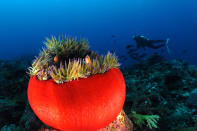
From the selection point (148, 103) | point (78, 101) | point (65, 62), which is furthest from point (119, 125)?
point (65, 62)

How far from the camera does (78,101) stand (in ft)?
5.96

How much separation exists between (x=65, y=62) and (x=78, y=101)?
0.58 metres

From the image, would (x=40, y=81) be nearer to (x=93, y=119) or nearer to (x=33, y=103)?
(x=33, y=103)

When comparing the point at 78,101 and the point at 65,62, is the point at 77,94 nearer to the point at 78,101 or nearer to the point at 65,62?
the point at 78,101

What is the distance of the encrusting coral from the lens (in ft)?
6.26

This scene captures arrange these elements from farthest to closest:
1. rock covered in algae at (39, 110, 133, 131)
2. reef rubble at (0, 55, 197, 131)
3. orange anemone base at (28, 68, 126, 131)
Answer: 1. reef rubble at (0, 55, 197, 131)
2. rock covered in algae at (39, 110, 133, 131)
3. orange anemone base at (28, 68, 126, 131)

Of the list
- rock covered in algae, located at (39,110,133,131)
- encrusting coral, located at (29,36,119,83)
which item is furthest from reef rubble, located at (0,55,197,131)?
encrusting coral, located at (29,36,119,83)

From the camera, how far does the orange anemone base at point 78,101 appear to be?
1828mm

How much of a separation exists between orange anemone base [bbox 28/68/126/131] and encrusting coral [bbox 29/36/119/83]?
0.09 meters

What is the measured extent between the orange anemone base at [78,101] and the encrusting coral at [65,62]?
92 millimetres

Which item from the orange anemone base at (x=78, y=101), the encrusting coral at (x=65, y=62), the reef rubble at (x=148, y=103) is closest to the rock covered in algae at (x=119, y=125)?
the reef rubble at (x=148, y=103)

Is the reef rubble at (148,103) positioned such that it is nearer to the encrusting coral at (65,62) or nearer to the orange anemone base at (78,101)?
the orange anemone base at (78,101)

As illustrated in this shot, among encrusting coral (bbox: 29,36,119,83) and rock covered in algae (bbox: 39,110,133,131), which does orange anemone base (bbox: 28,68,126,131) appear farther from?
rock covered in algae (bbox: 39,110,133,131)

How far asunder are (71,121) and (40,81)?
2.39 ft
